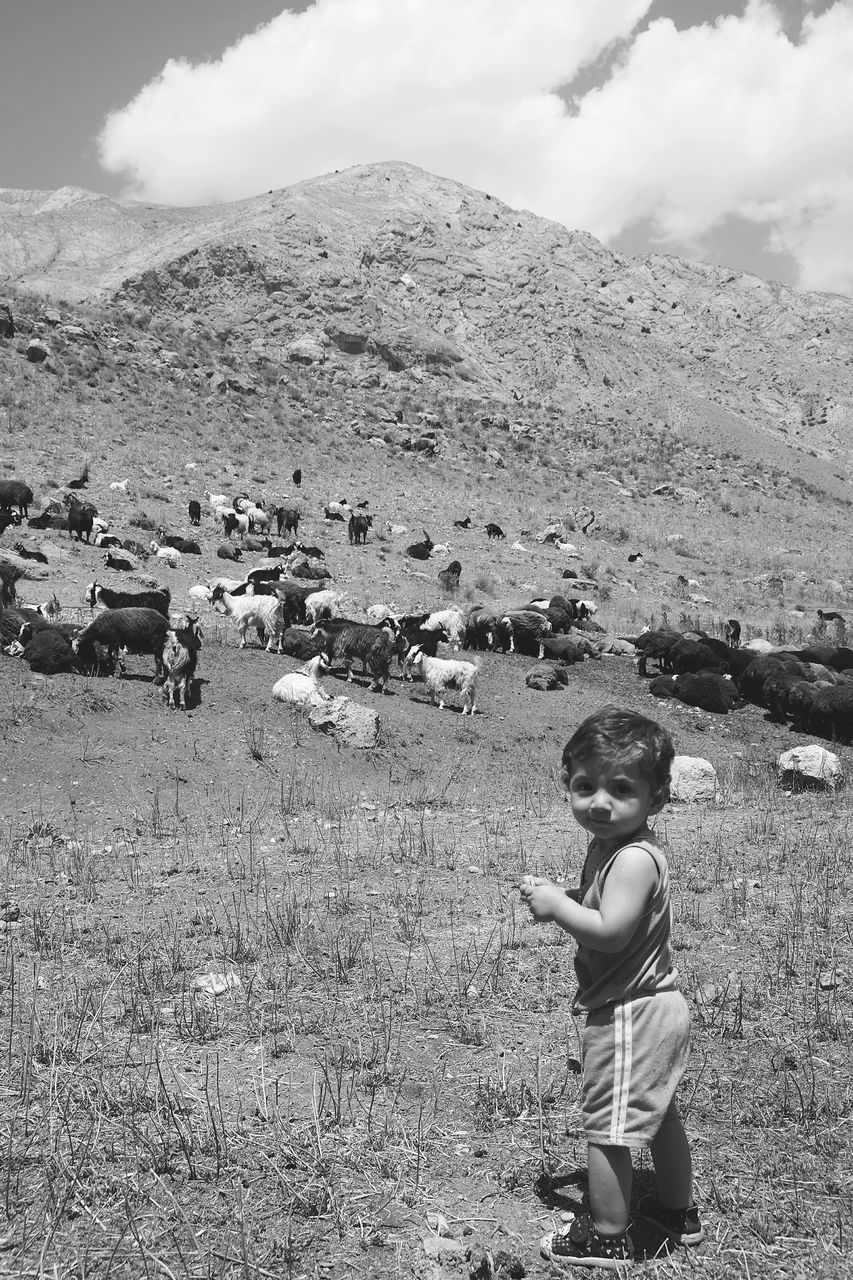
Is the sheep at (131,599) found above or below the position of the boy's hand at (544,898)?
above

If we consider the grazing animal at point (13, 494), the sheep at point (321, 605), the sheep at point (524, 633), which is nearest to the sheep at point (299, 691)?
the sheep at point (321, 605)

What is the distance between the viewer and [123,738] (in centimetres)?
1094

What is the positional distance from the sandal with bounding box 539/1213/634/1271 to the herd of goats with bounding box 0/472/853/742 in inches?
386

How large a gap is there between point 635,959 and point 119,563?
18488 mm

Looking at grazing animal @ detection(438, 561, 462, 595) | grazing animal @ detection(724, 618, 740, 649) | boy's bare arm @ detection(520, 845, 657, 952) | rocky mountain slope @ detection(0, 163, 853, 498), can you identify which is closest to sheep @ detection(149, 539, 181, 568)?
grazing animal @ detection(438, 561, 462, 595)

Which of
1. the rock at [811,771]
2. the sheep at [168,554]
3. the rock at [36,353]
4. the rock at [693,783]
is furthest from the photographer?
the rock at [36,353]

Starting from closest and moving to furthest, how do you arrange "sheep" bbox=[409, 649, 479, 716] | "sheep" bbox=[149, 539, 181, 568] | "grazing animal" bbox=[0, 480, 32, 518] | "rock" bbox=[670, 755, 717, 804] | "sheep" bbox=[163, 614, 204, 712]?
1. "rock" bbox=[670, 755, 717, 804]
2. "sheep" bbox=[163, 614, 204, 712]
3. "sheep" bbox=[409, 649, 479, 716]
4. "sheep" bbox=[149, 539, 181, 568]
5. "grazing animal" bbox=[0, 480, 32, 518]

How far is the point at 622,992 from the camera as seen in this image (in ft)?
8.74

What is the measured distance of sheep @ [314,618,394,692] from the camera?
1384 centimetres

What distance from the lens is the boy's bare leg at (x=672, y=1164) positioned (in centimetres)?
273

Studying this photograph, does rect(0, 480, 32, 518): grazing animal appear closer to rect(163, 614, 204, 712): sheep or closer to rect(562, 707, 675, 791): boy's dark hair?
rect(163, 614, 204, 712): sheep

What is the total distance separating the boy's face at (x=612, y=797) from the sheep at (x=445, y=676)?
36.2 feet

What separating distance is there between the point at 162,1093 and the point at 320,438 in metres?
34.4

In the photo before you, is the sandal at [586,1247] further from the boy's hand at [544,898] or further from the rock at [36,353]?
the rock at [36,353]
